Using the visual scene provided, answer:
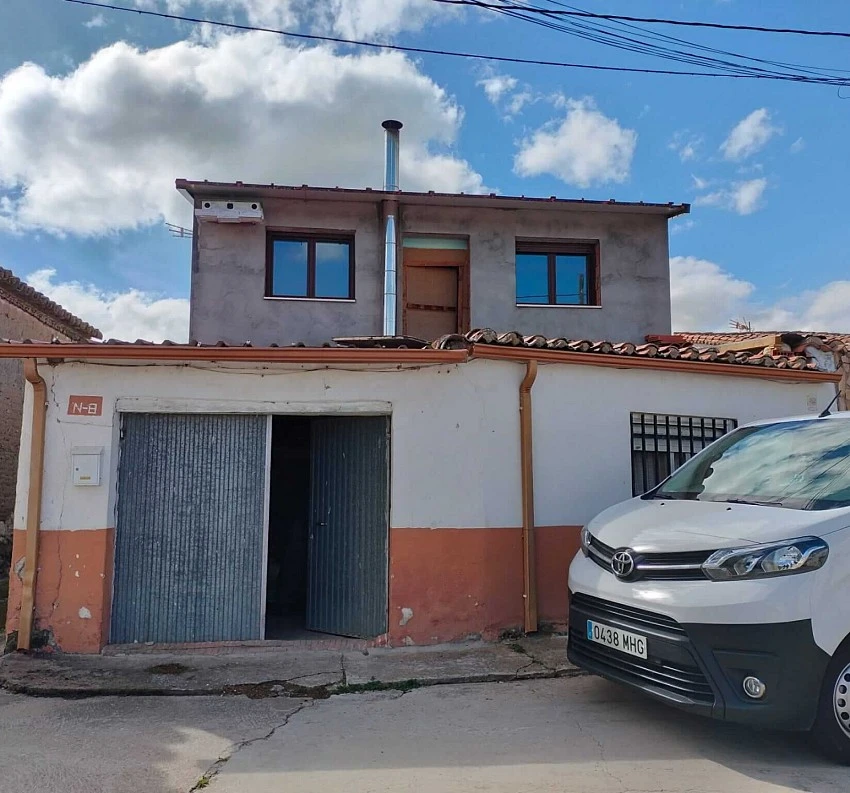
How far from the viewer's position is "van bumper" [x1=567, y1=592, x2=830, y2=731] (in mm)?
3746

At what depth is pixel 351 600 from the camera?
7.12 meters

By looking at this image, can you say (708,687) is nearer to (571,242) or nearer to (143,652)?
(143,652)

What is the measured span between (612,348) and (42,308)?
9.41 meters

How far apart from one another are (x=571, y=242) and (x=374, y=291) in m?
3.63

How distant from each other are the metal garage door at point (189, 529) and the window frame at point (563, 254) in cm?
714

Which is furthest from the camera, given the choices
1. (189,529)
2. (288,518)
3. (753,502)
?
(288,518)

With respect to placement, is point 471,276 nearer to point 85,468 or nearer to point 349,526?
point 349,526

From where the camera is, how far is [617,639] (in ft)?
14.4

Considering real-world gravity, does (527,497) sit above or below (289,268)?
below

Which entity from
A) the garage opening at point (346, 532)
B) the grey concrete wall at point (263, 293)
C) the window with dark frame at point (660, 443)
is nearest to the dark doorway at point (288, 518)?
the garage opening at point (346, 532)

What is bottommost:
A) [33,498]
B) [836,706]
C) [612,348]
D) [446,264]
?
[836,706]

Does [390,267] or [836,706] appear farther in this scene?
[390,267]

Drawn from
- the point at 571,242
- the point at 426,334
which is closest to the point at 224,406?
the point at 426,334

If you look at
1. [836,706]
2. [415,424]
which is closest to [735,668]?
[836,706]
